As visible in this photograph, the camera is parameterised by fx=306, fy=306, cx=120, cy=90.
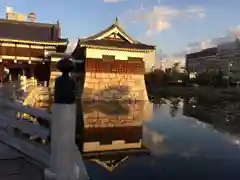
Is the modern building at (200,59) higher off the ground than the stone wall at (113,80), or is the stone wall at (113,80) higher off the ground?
the modern building at (200,59)

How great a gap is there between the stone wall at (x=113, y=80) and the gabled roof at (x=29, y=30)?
14.8ft

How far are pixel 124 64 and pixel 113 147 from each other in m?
18.8

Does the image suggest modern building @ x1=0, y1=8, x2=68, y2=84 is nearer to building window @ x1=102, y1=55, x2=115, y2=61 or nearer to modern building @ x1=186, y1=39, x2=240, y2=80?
building window @ x1=102, y1=55, x2=115, y2=61

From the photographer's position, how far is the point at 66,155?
3.77 meters

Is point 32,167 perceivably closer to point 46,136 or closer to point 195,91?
point 46,136

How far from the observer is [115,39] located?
29.6 metres

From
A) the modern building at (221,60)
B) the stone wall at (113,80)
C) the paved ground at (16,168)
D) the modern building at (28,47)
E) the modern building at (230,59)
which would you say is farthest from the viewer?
the modern building at (221,60)

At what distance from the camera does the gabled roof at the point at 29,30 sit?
27844 millimetres

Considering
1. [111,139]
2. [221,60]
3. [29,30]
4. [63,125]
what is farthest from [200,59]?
[63,125]

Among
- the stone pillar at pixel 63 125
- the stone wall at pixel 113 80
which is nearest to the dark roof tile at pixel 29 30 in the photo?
the stone wall at pixel 113 80

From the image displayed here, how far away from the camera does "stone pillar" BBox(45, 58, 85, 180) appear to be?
3713 millimetres

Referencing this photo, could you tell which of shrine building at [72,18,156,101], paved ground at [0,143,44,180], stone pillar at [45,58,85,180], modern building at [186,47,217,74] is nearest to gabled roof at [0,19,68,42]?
shrine building at [72,18,156,101]

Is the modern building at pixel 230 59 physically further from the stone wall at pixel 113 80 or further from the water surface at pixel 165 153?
the water surface at pixel 165 153

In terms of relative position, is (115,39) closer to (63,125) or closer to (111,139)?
(111,139)
